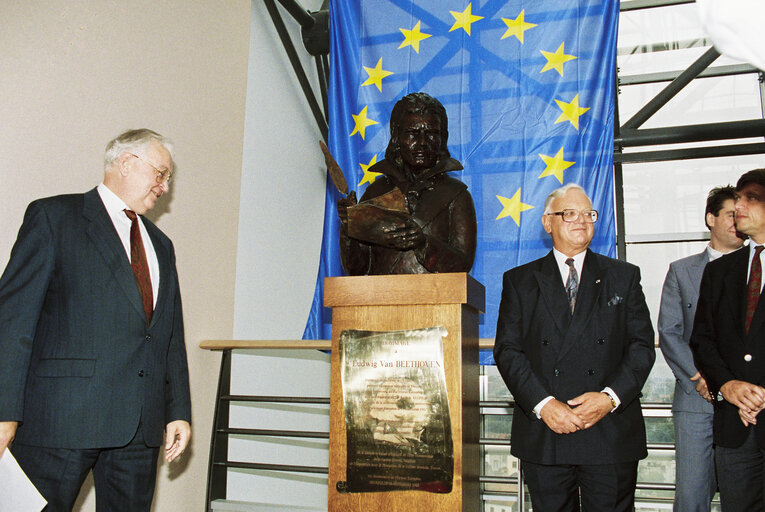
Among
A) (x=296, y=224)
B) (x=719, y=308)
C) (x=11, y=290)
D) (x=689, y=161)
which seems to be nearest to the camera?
(x=11, y=290)

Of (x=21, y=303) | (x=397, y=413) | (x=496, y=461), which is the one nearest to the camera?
(x=21, y=303)

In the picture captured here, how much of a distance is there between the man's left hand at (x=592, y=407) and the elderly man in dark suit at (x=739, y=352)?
20.1 inches

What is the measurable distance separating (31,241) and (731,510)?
8.44 ft

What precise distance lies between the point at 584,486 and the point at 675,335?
1.06 m

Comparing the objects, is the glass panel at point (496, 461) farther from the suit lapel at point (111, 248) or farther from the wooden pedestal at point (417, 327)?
the suit lapel at point (111, 248)

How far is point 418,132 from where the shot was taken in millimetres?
2773

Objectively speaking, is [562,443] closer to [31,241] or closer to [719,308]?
[719,308]

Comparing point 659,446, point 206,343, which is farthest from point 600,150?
point 206,343

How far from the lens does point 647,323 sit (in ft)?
8.13

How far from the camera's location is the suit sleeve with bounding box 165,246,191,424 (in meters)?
2.47

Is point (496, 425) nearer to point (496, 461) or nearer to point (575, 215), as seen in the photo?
point (496, 461)

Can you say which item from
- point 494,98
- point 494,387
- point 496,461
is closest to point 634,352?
point 494,98

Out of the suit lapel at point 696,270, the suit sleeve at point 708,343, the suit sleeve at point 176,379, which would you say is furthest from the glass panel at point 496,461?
the suit sleeve at point 176,379

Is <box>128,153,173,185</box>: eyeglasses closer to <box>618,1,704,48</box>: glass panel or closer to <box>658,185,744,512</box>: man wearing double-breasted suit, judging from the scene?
<box>658,185,744,512</box>: man wearing double-breasted suit
